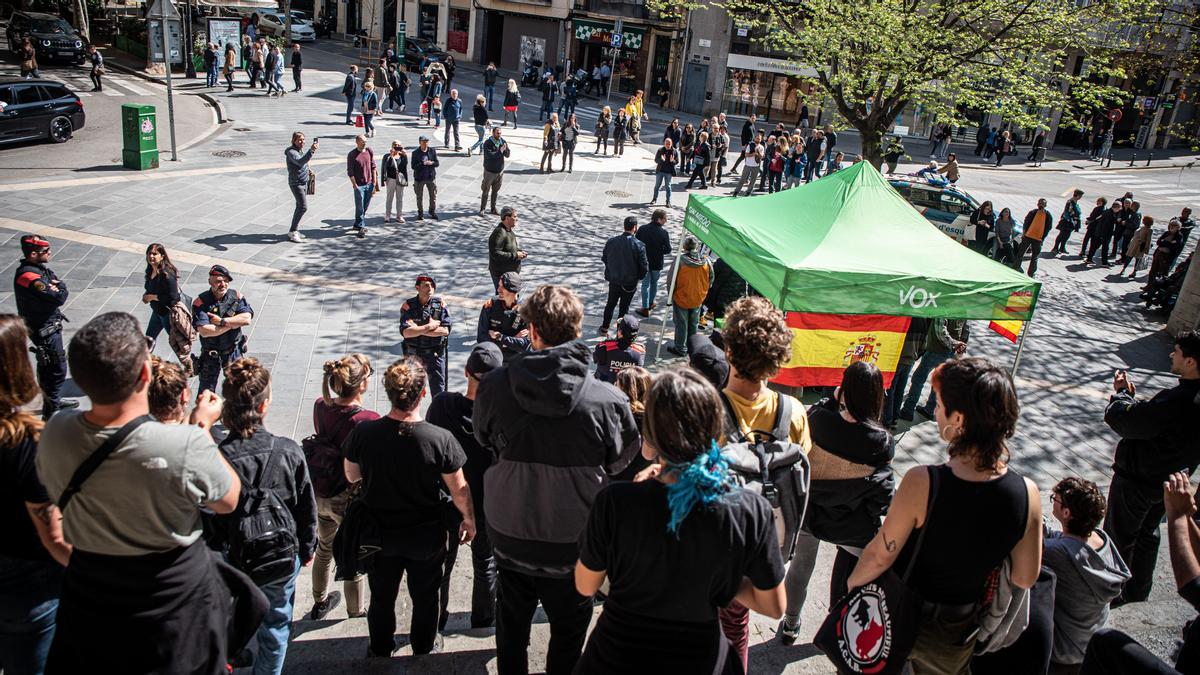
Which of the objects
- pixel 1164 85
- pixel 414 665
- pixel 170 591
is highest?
pixel 1164 85

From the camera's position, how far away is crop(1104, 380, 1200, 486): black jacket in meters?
5.30

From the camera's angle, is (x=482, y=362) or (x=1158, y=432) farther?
(x=1158, y=432)

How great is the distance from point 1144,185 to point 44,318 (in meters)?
34.6

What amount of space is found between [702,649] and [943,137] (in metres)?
33.3

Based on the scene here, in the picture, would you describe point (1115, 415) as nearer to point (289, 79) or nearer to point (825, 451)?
point (825, 451)

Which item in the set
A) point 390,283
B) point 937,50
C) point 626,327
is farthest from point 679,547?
point 937,50

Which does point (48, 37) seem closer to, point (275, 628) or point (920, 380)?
point (920, 380)

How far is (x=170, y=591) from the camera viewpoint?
9.51 feet

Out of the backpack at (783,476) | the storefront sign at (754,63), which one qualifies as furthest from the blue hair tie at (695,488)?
the storefront sign at (754,63)

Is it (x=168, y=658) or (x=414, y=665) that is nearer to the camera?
(x=168, y=658)

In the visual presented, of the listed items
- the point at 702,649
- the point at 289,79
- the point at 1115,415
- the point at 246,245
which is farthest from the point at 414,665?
the point at 289,79

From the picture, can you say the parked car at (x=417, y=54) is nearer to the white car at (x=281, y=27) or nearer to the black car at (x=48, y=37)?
the white car at (x=281, y=27)

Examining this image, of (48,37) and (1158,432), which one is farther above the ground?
(48,37)

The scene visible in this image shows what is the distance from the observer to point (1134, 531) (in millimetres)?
5688
